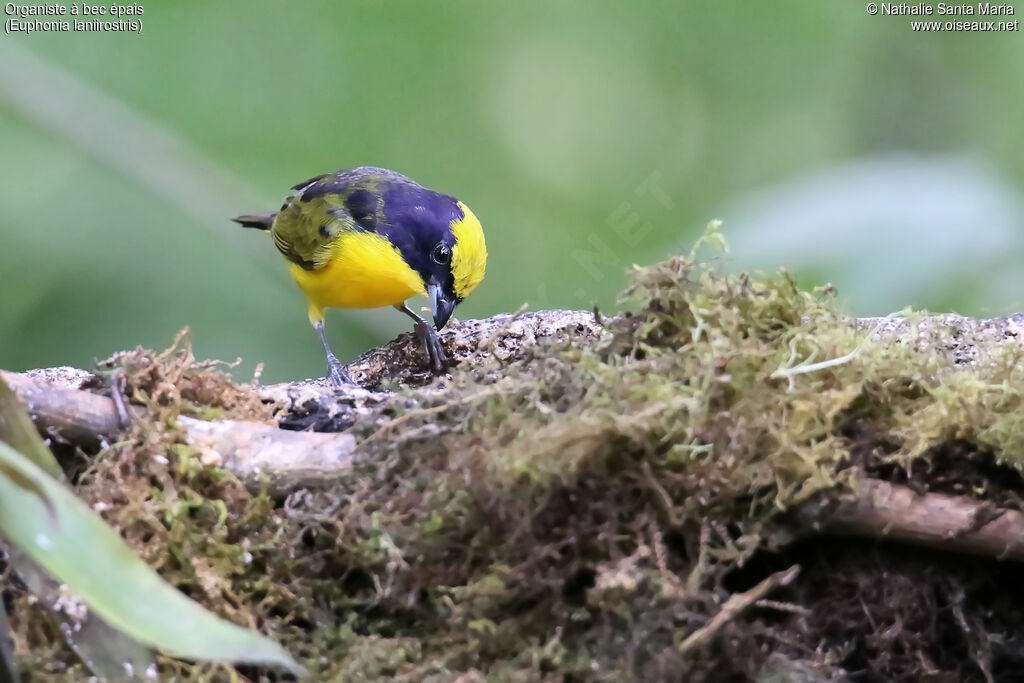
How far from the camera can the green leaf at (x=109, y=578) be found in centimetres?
86

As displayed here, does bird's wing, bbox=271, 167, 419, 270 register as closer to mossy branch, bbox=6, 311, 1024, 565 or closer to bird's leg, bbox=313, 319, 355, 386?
bird's leg, bbox=313, 319, 355, 386

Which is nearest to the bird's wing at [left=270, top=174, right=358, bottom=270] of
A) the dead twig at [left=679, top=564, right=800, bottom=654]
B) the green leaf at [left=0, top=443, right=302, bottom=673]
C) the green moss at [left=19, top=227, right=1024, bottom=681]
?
the green moss at [left=19, top=227, right=1024, bottom=681]

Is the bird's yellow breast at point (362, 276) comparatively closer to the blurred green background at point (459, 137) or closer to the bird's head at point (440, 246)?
the bird's head at point (440, 246)

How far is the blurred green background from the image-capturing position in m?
3.04

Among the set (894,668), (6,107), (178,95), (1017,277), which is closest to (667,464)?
(894,668)

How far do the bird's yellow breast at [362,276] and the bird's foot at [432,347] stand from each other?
16.1 inches

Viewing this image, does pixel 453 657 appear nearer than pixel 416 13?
Yes

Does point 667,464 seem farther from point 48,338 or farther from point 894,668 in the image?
point 48,338

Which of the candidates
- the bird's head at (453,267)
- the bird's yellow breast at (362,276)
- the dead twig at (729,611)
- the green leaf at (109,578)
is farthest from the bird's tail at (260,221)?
the dead twig at (729,611)

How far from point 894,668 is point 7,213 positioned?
374cm

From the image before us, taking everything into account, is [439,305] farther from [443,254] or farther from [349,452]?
[349,452]

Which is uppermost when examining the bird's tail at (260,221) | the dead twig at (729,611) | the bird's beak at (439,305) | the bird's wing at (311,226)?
the bird's tail at (260,221)

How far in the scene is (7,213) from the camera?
361 centimetres

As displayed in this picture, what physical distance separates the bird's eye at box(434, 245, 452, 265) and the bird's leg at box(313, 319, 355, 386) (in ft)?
1.68
